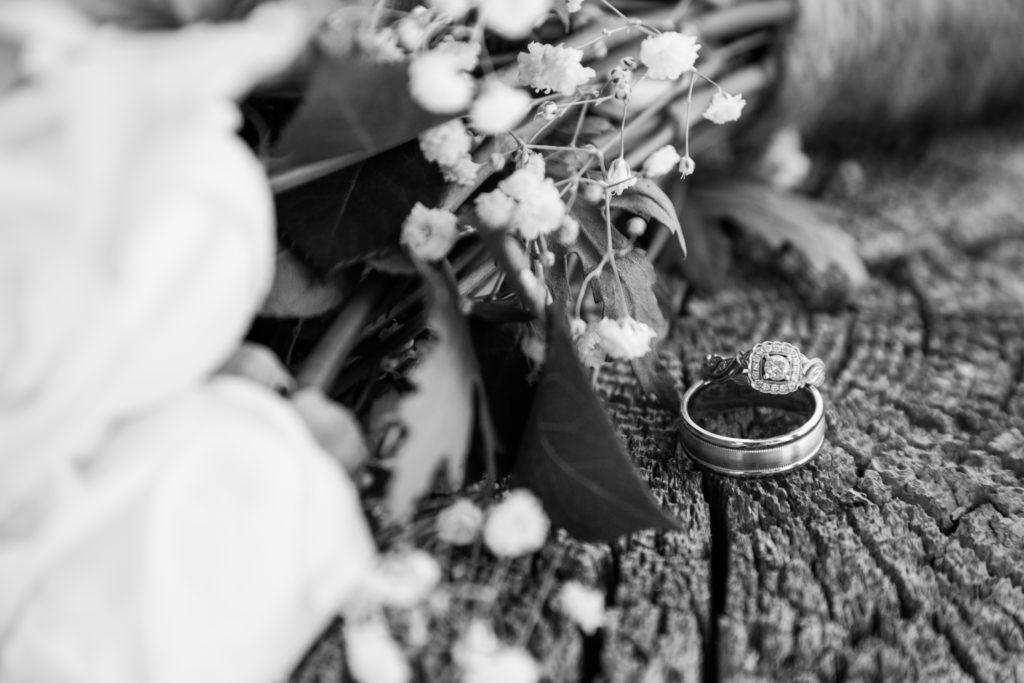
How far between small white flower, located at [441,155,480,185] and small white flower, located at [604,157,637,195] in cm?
8

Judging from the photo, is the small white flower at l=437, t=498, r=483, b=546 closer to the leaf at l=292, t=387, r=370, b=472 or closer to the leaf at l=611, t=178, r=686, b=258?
the leaf at l=292, t=387, r=370, b=472

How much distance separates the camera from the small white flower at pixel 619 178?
526mm

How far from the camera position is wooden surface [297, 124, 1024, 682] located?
459mm

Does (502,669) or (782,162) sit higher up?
(502,669)

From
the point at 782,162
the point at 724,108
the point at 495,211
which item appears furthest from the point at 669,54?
the point at 782,162

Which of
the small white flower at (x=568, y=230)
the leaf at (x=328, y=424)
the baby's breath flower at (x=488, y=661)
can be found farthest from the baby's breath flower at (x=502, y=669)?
the small white flower at (x=568, y=230)

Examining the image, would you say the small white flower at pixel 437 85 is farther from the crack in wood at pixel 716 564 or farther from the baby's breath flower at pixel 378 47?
the crack in wood at pixel 716 564

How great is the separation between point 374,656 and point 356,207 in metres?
0.22

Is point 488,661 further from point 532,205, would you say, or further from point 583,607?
point 532,205

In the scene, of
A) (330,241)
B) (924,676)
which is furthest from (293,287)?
(924,676)

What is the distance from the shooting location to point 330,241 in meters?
0.47

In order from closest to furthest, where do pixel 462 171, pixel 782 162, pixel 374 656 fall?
pixel 374 656
pixel 462 171
pixel 782 162

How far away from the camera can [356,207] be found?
0.49 m

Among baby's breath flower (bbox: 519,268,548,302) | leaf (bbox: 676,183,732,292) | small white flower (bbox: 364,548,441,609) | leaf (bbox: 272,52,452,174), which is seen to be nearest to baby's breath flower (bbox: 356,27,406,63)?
leaf (bbox: 272,52,452,174)
